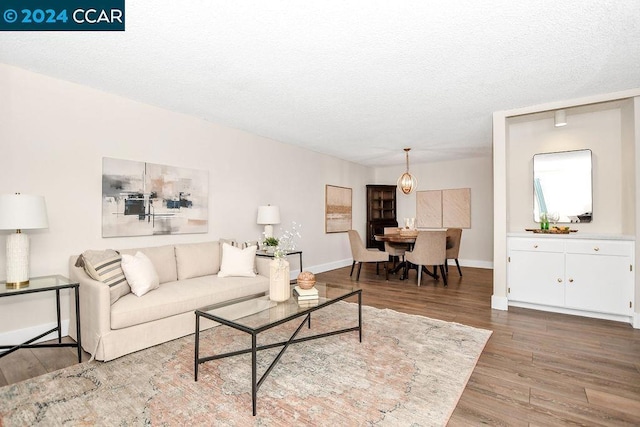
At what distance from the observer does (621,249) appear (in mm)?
3404

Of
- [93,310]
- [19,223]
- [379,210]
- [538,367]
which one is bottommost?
[538,367]

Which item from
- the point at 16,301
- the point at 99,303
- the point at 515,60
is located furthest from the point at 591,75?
the point at 16,301

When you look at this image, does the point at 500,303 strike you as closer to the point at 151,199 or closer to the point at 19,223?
the point at 151,199

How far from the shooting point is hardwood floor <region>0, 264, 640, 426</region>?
6.11ft

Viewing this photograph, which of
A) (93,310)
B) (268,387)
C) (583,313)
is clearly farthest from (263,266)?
(583,313)

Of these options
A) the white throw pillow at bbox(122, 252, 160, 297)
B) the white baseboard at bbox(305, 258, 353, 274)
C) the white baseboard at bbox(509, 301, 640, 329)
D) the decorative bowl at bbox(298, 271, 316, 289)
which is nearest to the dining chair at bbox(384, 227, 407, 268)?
the white baseboard at bbox(305, 258, 353, 274)

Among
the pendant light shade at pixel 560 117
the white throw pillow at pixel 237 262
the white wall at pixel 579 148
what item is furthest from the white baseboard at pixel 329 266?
the pendant light shade at pixel 560 117

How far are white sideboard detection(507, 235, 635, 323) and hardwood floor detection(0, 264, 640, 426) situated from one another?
0.51 ft

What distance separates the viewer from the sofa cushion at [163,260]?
132 inches

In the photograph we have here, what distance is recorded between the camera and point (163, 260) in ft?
11.3

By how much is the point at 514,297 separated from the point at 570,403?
86.7 inches

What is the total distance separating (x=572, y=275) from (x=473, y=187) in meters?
3.76

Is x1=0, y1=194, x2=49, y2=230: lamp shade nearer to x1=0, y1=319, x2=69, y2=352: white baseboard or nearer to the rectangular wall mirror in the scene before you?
x1=0, y1=319, x2=69, y2=352: white baseboard

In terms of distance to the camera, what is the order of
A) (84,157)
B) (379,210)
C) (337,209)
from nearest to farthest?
(84,157) < (337,209) < (379,210)
